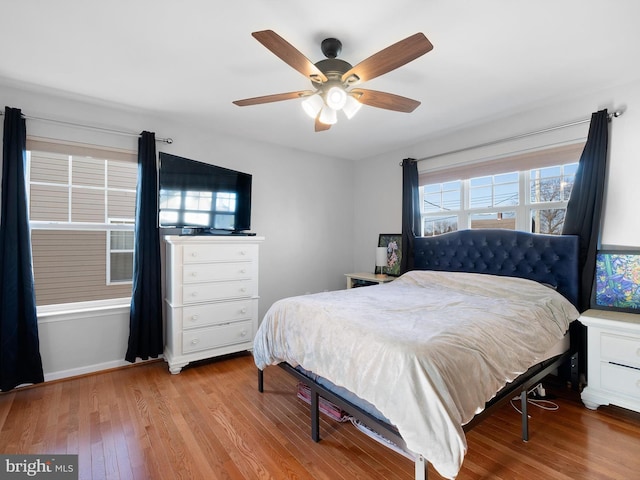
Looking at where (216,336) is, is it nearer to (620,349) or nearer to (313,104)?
(313,104)

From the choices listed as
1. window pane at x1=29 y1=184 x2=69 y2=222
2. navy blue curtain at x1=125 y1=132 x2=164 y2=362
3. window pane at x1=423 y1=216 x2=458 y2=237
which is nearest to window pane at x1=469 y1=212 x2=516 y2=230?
window pane at x1=423 y1=216 x2=458 y2=237

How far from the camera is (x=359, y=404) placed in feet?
5.62

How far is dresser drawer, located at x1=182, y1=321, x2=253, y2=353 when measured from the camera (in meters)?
3.03

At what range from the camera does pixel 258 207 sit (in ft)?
13.3

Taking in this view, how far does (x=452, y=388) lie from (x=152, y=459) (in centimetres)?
172

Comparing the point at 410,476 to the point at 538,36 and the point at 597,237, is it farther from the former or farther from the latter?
the point at 538,36

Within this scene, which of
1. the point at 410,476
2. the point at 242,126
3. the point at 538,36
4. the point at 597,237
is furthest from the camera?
the point at 242,126

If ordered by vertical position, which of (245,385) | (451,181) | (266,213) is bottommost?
(245,385)

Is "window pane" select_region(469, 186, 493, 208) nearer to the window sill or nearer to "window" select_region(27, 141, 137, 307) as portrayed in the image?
"window" select_region(27, 141, 137, 307)

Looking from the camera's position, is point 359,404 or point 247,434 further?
point 247,434

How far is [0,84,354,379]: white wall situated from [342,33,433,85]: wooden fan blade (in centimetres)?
233

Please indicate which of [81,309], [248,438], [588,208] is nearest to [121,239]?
[81,309]

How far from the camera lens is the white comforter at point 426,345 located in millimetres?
1323

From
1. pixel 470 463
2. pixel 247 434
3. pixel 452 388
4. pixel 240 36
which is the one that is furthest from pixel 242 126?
pixel 470 463
